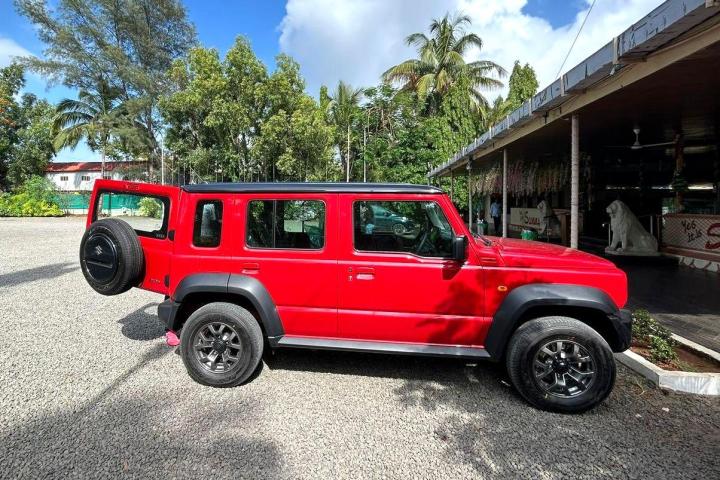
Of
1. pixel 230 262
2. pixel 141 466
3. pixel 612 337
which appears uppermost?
pixel 230 262

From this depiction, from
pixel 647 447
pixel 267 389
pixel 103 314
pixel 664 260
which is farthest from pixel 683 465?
pixel 664 260

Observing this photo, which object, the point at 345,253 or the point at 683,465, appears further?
the point at 345,253

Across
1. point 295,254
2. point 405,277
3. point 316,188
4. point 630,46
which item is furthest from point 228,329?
point 630,46

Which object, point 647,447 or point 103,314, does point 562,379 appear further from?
point 103,314

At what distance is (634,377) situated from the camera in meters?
3.60

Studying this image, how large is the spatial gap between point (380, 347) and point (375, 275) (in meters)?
0.63

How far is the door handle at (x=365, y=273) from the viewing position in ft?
10.9

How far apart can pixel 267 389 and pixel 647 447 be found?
2.90 m

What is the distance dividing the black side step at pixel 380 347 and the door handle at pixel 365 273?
57cm

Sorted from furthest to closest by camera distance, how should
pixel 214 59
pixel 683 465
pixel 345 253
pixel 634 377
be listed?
1. pixel 214 59
2. pixel 634 377
3. pixel 345 253
4. pixel 683 465

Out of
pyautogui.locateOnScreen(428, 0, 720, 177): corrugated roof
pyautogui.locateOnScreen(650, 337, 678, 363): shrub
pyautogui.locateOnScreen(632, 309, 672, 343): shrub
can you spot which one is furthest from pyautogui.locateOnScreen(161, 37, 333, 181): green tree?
pyautogui.locateOnScreen(650, 337, 678, 363): shrub

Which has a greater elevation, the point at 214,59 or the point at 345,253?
the point at 214,59

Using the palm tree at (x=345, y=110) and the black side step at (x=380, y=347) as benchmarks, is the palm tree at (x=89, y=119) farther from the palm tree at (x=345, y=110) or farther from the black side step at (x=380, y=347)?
the black side step at (x=380, y=347)

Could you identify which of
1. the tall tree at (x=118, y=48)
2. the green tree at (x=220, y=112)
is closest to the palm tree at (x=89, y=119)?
the tall tree at (x=118, y=48)
